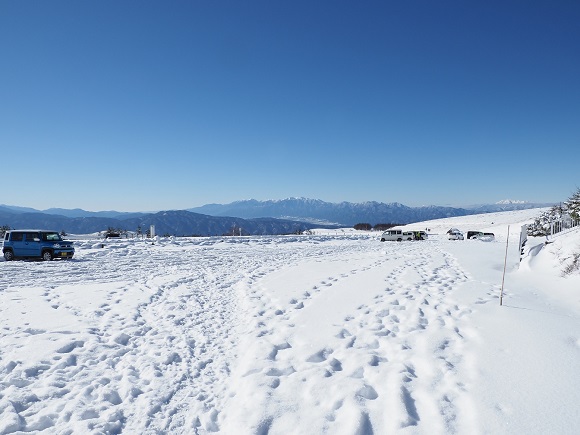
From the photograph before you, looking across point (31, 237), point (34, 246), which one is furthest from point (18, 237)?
point (34, 246)

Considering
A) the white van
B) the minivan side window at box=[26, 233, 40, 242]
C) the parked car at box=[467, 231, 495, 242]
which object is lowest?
the minivan side window at box=[26, 233, 40, 242]

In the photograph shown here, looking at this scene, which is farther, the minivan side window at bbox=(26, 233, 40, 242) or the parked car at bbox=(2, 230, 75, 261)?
the minivan side window at bbox=(26, 233, 40, 242)

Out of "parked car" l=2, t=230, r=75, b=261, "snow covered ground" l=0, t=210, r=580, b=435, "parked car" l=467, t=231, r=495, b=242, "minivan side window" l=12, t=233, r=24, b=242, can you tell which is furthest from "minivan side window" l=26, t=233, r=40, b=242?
"parked car" l=467, t=231, r=495, b=242

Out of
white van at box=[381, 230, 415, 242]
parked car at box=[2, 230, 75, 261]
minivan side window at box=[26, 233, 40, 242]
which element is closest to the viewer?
parked car at box=[2, 230, 75, 261]

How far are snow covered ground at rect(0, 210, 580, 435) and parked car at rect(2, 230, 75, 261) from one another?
10083mm

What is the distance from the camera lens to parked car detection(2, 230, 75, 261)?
1948 cm

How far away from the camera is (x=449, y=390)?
4293 mm

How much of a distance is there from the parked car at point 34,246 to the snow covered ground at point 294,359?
10.1m

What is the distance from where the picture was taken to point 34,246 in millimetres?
19578

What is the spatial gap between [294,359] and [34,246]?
20.2 metres

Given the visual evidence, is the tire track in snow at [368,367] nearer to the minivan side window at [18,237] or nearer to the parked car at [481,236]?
the minivan side window at [18,237]

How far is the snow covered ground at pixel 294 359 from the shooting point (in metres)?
3.83

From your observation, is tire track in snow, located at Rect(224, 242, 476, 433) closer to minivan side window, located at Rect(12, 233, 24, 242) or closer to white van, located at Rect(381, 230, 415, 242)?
minivan side window, located at Rect(12, 233, 24, 242)

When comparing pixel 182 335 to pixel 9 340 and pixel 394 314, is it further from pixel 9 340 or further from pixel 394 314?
pixel 394 314
